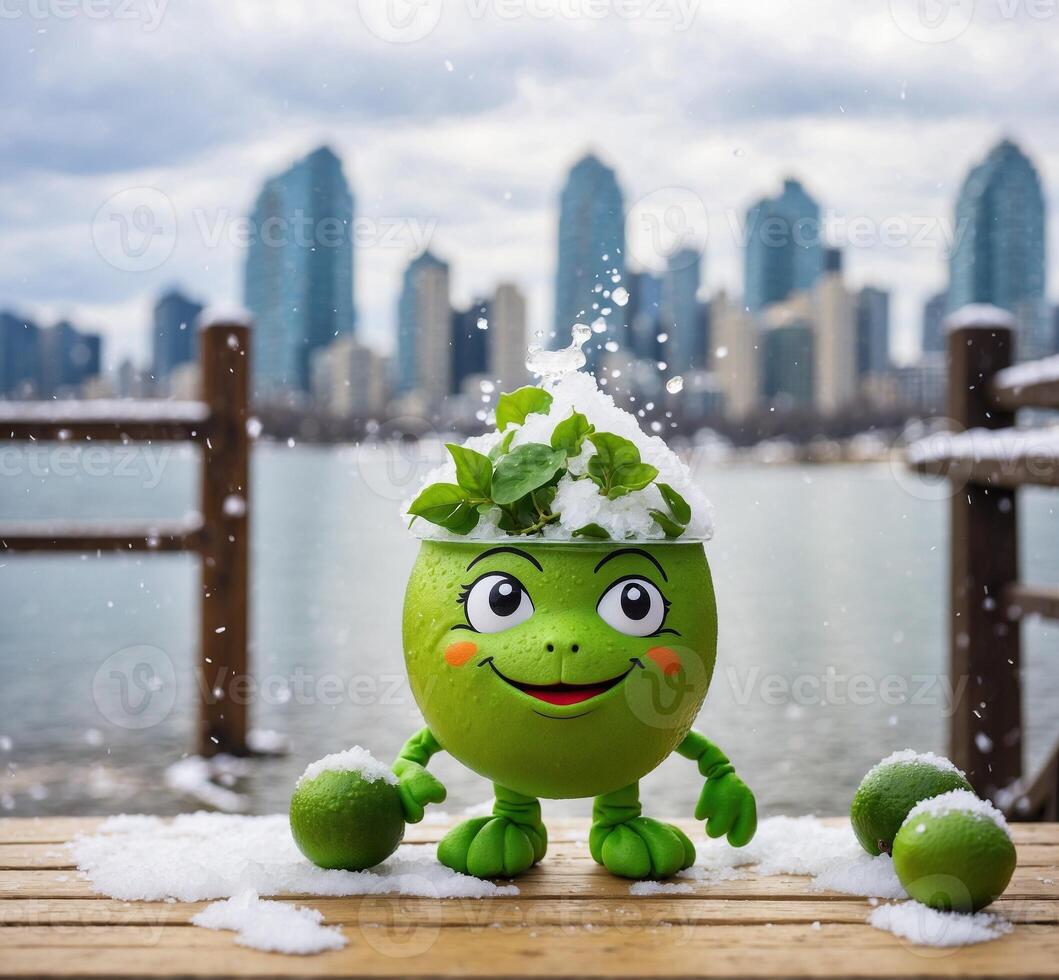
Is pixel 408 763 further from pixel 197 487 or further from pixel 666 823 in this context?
pixel 197 487

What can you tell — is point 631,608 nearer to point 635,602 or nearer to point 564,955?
point 635,602

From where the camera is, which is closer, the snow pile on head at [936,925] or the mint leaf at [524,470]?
the snow pile on head at [936,925]

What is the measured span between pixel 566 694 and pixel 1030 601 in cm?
193

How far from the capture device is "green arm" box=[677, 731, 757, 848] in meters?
1.66

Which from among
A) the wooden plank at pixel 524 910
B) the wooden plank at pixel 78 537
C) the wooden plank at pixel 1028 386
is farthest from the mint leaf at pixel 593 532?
the wooden plank at pixel 78 537

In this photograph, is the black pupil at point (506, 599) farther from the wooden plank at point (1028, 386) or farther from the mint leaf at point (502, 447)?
the wooden plank at point (1028, 386)

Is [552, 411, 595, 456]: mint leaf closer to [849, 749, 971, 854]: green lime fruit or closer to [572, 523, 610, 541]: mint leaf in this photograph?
[572, 523, 610, 541]: mint leaf

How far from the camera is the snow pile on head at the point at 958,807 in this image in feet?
4.78

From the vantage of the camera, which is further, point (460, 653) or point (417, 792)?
point (417, 792)

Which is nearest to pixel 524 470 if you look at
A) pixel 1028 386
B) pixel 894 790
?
pixel 894 790

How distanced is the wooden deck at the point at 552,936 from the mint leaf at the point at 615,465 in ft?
1.76

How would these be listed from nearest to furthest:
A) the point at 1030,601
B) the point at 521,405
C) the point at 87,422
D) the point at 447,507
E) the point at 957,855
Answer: the point at 957,855
the point at 447,507
the point at 521,405
the point at 1030,601
the point at 87,422

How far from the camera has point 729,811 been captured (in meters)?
1.66

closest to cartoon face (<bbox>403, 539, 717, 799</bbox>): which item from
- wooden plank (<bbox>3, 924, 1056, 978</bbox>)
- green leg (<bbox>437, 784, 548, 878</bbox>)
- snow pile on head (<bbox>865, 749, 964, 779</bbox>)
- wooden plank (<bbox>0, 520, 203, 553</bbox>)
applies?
green leg (<bbox>437, 784, 548, 878</bbox>)
